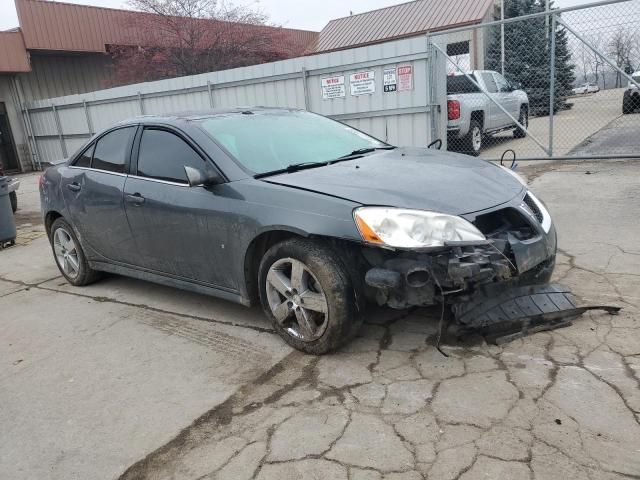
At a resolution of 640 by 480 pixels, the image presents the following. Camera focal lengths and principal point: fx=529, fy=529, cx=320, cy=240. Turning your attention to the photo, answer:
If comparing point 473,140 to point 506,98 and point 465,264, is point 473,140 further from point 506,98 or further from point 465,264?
point 465,264

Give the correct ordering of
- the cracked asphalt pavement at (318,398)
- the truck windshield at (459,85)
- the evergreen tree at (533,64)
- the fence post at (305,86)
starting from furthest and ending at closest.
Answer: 1. the evergreen tree at (533,64)
2. the truck windshield at (459,85)
3. the fence post at (305,86)
4. the cracked asphalt pavement at (318,398)

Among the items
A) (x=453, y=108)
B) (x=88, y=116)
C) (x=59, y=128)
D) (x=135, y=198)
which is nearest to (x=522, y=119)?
(x=453, y=108)

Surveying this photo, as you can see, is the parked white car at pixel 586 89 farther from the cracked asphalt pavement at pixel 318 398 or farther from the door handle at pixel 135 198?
the door handle at pixel 135 198

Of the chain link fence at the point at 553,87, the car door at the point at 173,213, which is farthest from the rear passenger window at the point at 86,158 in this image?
the chain link fence at the point at 553,87

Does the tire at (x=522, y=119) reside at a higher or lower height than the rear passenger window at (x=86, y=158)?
lower

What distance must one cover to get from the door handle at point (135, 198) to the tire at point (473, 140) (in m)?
7.87

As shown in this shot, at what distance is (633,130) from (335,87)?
7602 mm

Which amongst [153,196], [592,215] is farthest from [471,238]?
[592,215]

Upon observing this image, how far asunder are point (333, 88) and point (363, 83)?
0.69 metres

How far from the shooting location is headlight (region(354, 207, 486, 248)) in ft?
9.34

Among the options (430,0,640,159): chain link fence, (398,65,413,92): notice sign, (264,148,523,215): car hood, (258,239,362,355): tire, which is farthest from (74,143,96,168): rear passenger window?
(430,0,640,159): chain link fence

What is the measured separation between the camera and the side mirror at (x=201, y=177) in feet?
11.3

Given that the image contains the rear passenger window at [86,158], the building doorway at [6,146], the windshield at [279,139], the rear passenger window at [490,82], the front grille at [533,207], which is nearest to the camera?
the front grille at [533,207]

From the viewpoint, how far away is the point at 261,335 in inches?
146
